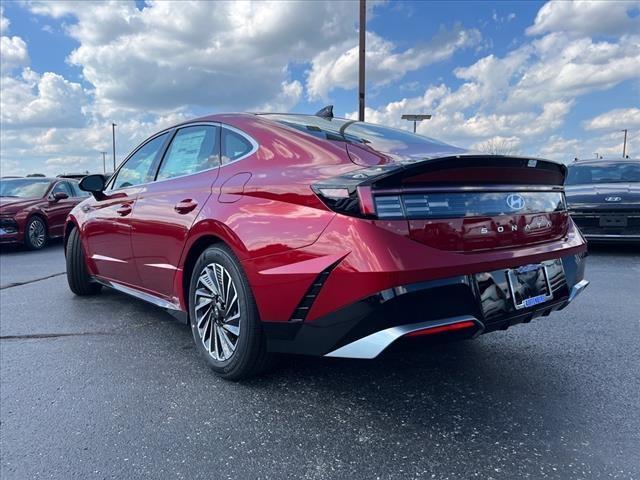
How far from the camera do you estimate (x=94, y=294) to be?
5.28m

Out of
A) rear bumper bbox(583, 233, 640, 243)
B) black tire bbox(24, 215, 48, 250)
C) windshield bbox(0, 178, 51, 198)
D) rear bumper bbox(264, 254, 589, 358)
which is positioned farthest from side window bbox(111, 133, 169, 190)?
windshield bbox(0, 178, 51, 198)

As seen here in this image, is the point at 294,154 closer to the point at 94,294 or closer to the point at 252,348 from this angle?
the point at 252,348

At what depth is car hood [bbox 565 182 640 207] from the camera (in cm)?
650

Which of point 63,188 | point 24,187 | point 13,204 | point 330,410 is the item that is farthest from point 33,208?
point 330,410

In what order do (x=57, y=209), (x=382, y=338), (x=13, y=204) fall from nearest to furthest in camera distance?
(x=382, y=338) → (x=13, y=204) → (x=57, y=209)

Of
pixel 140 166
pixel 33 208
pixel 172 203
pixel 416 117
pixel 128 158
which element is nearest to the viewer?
pixel 172 203

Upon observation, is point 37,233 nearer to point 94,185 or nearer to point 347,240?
point 94,185

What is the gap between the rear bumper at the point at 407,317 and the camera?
203cm

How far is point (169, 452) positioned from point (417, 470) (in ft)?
3.42

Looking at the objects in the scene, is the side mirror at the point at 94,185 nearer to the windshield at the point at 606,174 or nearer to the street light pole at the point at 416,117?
the windshield at the point at 606,174

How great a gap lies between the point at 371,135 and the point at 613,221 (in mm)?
5109

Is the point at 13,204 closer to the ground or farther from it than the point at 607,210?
farther from it

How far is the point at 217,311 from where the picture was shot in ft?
9.31

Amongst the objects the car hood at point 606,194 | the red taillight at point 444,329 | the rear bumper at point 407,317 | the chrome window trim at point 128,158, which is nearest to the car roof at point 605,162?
the car hood at point 606,194
